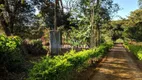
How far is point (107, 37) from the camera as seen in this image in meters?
61.6

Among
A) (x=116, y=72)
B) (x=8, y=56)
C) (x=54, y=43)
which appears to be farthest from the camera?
(x=54, y=43)

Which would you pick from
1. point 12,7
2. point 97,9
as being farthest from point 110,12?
point 12,7

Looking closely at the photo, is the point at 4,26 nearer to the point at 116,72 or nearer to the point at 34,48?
the point at 34,48

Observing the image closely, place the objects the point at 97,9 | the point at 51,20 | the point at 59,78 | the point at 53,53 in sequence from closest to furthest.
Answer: the point at 59,78 → the point at 53,53 → the point at 97,9 → the point at 51,20

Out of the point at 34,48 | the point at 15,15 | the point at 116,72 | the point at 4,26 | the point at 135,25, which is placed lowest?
the point at 116,72

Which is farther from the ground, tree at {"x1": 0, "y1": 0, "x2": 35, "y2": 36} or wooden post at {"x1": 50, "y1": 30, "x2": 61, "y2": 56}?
tree at {"x1": 0, "y1": 0, "x2": 35, "y2": 36}

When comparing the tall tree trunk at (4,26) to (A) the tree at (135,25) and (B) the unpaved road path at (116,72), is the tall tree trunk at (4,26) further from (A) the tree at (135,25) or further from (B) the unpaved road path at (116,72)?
(A) the tree at (135,25)

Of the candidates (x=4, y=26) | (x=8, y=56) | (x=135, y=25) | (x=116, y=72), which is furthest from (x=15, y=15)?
(x=135, y=25)

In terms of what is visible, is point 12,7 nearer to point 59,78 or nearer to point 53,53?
point 53,53

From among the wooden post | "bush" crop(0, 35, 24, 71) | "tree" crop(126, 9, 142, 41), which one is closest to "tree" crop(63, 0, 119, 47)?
the wooden post

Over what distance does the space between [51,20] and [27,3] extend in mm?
6074

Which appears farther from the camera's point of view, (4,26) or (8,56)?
(4,26)

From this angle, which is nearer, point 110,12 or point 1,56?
point 1,56

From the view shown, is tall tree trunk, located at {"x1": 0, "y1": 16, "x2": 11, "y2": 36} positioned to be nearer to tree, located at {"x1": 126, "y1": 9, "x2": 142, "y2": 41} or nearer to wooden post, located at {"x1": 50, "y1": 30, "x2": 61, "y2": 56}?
wooden post, located at {"x1": 50, "y1": 30, "x2": 61, "y2": 56}
